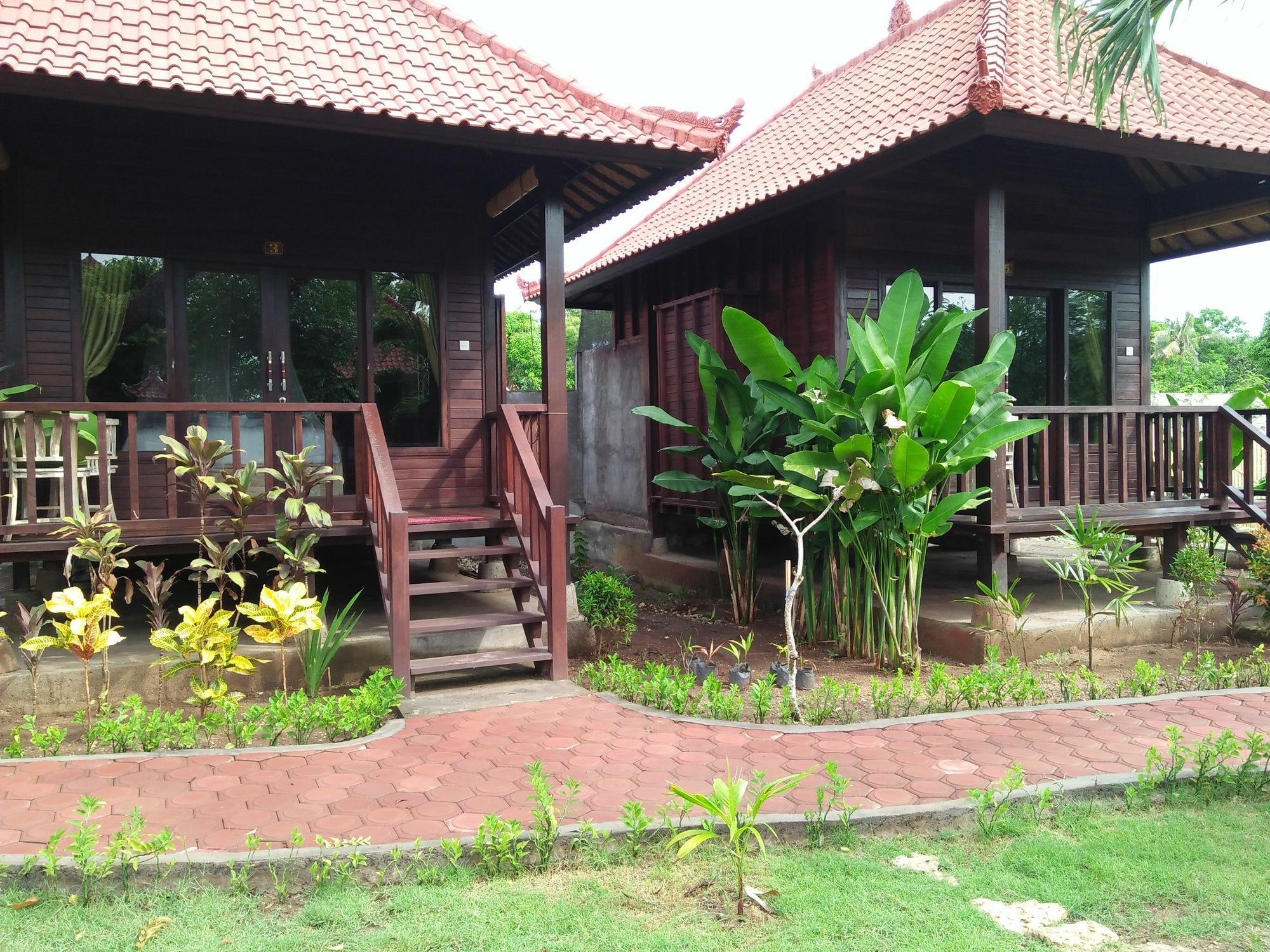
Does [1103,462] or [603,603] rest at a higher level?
[1103,462]

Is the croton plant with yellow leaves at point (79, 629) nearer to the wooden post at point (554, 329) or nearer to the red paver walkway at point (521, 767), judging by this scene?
the red paver walkway at point (521, 767)

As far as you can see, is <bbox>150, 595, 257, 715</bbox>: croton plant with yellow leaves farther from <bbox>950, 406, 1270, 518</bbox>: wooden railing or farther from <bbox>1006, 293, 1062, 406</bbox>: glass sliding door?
<bbox>1006, 293, 1062, 406</bbox>: glass sliding door

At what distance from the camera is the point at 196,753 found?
16.6 feet

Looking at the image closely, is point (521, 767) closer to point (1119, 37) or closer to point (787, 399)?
point (787, 399)

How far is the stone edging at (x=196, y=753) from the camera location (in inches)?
195

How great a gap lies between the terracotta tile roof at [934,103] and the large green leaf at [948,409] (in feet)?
6.13

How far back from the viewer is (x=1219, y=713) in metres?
5.71

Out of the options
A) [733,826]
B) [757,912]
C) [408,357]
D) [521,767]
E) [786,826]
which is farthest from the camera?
[408,357]

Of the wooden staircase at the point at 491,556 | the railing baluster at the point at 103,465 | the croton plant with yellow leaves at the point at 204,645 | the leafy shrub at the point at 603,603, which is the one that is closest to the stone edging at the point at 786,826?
the croton plant with yellow leaves at the point at 204,645

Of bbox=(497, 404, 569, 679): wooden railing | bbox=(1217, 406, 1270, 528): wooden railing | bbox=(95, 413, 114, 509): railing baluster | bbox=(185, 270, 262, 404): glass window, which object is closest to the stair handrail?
bbox=(497, 404, 569, 679): wooden railing

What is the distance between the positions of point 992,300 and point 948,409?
136 centimetres

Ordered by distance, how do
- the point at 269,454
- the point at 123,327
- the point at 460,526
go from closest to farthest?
the point at 269,454 < the point at 460,526 < the point at 123,327

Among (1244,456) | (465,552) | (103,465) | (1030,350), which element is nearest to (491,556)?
(465,552)

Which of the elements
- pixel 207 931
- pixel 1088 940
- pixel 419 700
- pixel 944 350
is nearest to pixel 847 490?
pixel 944 350
